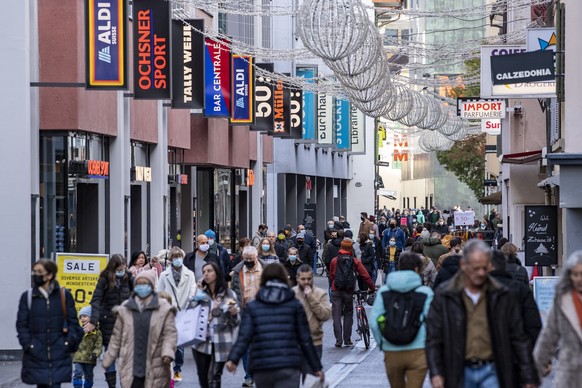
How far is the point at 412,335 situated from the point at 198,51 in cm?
2329

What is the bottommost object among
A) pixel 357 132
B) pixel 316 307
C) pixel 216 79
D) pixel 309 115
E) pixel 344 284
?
pixel 344 284

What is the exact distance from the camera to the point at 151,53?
28.5 m

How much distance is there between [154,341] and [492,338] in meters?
4.14

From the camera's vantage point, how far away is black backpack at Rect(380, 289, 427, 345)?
11.2m

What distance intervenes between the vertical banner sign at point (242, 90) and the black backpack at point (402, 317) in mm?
27977

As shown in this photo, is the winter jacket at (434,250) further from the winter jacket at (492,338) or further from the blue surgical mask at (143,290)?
the winter jacket at (492,338)

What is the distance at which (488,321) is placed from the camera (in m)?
9.55

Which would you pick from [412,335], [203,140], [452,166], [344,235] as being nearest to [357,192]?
[452,166]

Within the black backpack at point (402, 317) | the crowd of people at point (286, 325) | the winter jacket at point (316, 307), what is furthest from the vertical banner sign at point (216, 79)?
the black backpack at point (402, 317)

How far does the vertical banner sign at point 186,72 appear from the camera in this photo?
33.2m

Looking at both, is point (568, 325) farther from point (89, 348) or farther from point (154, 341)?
point (89, 348)

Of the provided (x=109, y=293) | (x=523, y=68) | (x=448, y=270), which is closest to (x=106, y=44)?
(x=523, y=68)

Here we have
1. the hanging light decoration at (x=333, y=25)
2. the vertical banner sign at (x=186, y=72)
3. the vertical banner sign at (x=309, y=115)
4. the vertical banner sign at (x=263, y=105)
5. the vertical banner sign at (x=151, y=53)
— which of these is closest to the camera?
the hanging light decoration at (x=333, y=25)

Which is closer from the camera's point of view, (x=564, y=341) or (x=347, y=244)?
(x=564, y=341)
